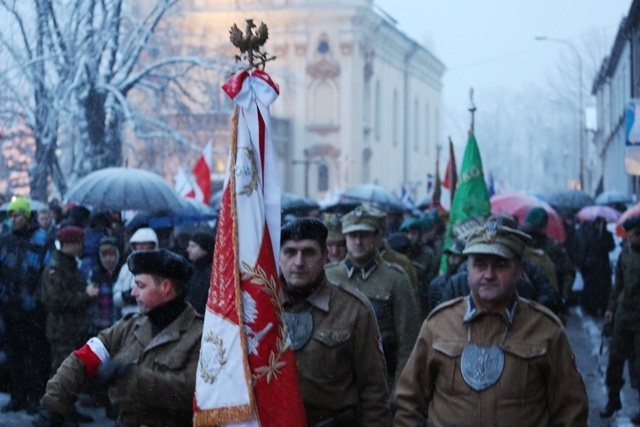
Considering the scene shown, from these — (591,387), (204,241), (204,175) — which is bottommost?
(591,387)

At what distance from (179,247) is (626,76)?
25432 mm

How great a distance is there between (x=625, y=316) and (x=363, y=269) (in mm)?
3991

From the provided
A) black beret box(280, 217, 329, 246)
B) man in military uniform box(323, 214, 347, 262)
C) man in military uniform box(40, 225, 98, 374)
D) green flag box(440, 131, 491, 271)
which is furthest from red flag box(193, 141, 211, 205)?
black beret box(280, 217, 329, 246)

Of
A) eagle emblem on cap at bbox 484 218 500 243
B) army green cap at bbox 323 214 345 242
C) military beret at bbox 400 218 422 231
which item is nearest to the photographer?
eagle emblem on cap at bbox 484 218 500 243

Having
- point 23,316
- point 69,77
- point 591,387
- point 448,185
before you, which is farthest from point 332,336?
point 69,77

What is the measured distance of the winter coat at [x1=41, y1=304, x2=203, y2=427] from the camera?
5.31 meters

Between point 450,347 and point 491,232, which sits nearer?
point 450,347

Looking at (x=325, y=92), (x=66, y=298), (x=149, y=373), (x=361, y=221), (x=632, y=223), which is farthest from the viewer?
(x=325, y=92)

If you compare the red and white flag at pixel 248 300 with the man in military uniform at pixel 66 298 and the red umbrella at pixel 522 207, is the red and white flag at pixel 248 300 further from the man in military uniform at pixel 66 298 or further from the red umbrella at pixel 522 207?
the red umbrella at pixel 522 207

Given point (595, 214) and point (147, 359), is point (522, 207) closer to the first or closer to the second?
point (595, 214)

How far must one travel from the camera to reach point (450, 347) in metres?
5.14

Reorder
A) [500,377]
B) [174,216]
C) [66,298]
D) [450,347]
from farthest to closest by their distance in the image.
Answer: [174,216] < [66,298] < [450,347] < [500,377]

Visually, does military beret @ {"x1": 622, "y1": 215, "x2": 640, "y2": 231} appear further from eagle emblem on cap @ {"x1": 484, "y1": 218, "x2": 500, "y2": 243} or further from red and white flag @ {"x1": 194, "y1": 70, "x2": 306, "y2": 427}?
red and white flag @ {"x1": 194, "y1": 70, "x2": 306, "y2": 427}

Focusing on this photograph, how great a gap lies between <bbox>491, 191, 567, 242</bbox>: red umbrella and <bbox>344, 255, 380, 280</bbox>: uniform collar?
10.4 metres
